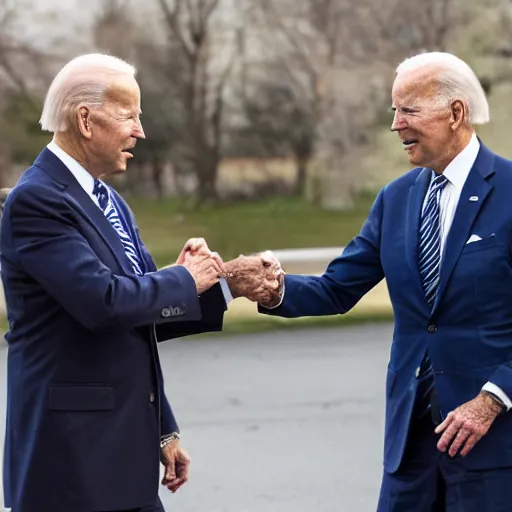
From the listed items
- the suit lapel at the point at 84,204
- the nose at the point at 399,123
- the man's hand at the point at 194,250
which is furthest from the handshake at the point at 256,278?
the nose at the point at 399,123

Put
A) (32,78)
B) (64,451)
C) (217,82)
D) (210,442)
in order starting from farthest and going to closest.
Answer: (217,82) → (32,78) → (210,442) → (64,451)

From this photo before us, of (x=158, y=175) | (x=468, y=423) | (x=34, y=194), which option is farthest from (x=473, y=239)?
(x=158, y=175)

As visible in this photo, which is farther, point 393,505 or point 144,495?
point 393,505

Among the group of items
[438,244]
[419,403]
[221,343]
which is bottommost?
[221,343]

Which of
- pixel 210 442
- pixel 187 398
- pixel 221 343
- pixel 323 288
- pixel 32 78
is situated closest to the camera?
pixel 323 288

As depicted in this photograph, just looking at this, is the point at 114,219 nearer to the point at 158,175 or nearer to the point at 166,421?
the point at 166,421

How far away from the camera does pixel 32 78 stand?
11.1 m

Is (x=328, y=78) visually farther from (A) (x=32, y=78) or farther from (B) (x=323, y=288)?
(B) (x=323, y=288)

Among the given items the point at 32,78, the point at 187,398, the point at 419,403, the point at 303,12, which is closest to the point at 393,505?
the point at 419,403

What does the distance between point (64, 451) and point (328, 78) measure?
384 inches

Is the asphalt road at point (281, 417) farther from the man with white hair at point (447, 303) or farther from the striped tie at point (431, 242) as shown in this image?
the striped tie at point (431, 242)

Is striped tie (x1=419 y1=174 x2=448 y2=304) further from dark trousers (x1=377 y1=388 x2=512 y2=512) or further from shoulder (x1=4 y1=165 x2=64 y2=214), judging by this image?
shoulder (x1=4 y1=165 x2=64 y2=214)

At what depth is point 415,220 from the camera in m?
3.18

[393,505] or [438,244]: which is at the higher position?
[438,244]
